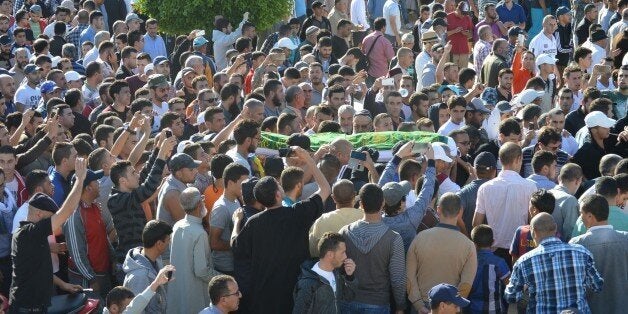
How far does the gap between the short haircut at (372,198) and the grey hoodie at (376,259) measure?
14cm

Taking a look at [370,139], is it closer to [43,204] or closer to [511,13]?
[43,204]

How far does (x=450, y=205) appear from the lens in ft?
32.0

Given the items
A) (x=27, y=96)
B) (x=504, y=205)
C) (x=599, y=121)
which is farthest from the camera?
(x=27, y=96)

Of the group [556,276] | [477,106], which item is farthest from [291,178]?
[477,106]

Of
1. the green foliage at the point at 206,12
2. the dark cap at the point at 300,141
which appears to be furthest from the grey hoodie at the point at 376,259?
the green foliage at the point at 206,12

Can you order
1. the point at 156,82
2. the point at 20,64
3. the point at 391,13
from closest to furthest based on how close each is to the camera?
the point at 156,82 < the point at 20,64 < the point at 391,13

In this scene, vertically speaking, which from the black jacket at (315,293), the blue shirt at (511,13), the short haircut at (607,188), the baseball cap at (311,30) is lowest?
the blue shirt at (511,13)

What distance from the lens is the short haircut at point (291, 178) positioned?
1026 cm

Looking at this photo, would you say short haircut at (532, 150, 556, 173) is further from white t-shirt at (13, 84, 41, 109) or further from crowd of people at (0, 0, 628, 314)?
white t-shirt at (13, 84, 41, 109)

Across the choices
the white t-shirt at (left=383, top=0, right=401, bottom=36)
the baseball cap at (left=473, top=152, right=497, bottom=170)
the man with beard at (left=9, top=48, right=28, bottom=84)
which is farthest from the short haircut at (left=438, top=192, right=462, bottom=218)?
the white t-shirt at (left=383, top=0, right=401, bottom=36)

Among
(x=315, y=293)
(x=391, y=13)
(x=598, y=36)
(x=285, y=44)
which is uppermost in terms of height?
(x=315, y=293)

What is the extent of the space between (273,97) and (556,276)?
6.57m

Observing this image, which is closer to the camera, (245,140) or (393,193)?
(393,193)

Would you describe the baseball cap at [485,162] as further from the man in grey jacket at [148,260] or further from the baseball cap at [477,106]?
the baseball cap at [477,106]
